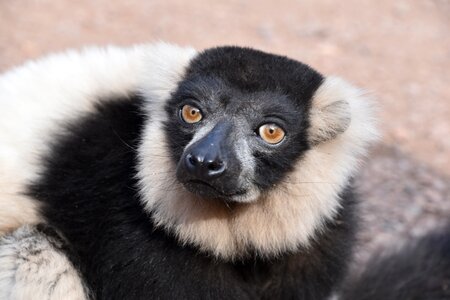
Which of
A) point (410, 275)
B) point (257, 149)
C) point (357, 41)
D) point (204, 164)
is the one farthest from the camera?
point (357, 41)

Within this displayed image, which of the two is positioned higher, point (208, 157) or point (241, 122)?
point (241, 122)

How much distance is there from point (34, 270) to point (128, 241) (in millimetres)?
562

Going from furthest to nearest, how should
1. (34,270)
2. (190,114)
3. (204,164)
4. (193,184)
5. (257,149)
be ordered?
1. (34,270)
2. (190,114)
3. (257,149)
4. (193,184)
5. (204,164)

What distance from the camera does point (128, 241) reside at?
477 cm

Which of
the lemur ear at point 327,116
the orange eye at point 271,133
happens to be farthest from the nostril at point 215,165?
the lemur ear at point 327,116

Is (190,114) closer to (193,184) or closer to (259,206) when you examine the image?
(193,184)

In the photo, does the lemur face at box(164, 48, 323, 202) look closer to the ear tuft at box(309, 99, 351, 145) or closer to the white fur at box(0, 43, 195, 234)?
the ear tuft at box(309, 99, 351, 145)

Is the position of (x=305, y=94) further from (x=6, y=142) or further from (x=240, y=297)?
(x=6, y=142)

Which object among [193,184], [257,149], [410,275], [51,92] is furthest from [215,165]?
[410,275]

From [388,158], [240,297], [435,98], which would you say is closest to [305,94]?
[240,297]

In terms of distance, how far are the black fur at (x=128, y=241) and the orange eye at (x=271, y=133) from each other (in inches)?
30.1

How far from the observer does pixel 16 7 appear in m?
10.0

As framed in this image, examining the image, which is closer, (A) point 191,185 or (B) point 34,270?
(A) point 191,185

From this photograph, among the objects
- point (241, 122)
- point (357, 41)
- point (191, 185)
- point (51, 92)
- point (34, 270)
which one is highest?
point (357, 41)
